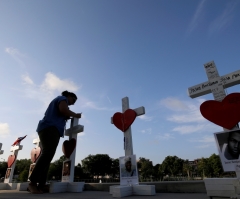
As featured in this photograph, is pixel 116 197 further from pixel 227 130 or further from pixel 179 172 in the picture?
pixel 179 172

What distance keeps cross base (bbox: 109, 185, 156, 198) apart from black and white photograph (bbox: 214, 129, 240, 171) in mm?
1194

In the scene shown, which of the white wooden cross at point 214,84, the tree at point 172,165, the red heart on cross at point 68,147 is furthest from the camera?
the tree at point 172,165

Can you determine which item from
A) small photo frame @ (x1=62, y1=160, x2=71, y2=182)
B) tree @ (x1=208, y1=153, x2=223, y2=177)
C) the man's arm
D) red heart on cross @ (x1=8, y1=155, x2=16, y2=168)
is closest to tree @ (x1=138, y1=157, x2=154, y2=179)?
tree @ (x1=208, y1=153, x2=223, y2=177)

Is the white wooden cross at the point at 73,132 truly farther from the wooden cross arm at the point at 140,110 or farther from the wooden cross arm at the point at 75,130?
the wooden cross arm at the point at 140,110

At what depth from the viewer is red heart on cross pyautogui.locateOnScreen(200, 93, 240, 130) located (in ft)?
8.39

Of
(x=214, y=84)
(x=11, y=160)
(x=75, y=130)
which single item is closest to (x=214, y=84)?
(x=214, y=84)

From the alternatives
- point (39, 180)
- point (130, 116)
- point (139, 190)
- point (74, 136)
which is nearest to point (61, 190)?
point (39, 180)

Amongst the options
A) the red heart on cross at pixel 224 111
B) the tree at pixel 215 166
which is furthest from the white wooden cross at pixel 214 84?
the tree at pixel 215 166

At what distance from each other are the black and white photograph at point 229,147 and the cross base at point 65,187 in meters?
2.91

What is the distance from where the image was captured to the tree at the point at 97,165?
44.9 m

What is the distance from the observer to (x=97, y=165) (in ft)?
148

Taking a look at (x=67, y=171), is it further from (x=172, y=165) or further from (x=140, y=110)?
(x=172, y=165)

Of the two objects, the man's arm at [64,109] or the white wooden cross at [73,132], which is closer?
the man's arm at [64,109]

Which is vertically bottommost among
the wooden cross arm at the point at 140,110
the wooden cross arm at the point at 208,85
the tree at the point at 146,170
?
the tree at the point at 146,170
